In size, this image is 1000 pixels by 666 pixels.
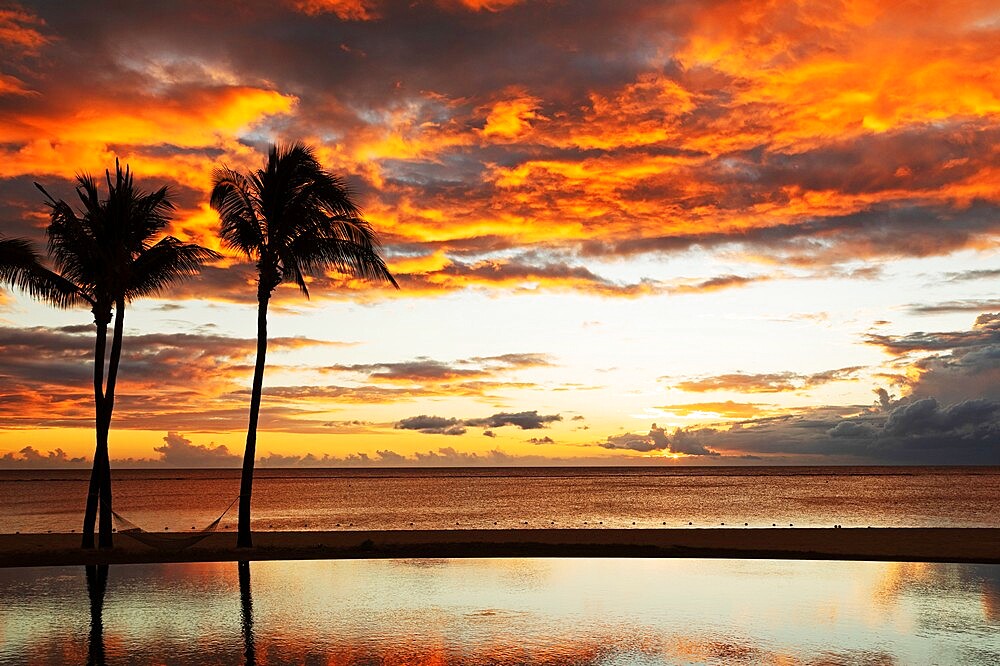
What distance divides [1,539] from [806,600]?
96.6 ft

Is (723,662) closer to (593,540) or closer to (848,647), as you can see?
(848,647)

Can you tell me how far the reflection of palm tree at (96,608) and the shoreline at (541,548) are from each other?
203 cm

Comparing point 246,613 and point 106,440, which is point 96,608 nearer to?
point 246,613

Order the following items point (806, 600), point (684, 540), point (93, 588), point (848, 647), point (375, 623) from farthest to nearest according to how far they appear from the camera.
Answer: point (684, 540), point (93, 588), point (806, 600), point (375, 623), point (848, 647)

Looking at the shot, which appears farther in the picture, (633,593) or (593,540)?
(593,540)

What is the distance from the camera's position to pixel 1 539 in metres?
32.9

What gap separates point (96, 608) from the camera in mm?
18641

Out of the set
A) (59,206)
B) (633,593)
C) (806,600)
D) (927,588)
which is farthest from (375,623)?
(59,206)

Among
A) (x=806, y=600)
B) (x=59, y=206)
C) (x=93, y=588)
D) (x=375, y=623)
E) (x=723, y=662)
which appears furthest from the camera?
(x=59, y=206)

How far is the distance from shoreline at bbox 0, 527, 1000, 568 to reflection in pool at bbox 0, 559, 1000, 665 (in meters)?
1.38

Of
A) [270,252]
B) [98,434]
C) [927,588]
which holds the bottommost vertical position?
[927,588]

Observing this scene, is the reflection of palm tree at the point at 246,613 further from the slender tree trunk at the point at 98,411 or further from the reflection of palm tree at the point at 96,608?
the slender tree trunk at the point at 98,411

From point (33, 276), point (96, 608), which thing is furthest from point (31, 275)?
point (96, 608)

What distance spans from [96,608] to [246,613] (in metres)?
3.46
